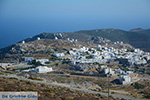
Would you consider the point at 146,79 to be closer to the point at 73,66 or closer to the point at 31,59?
the point at 73,66

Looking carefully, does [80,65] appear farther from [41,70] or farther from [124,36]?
[124,36]

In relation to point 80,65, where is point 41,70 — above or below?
below

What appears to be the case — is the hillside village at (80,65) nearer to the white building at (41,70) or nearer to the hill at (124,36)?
the white building at (41,70)

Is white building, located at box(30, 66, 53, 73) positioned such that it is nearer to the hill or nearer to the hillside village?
the hillside village

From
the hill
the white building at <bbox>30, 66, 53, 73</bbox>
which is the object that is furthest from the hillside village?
the hill

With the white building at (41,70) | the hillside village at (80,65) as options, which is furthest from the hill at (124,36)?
the white building at (41,70)

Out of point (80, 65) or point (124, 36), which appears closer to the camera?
point (80, 65)

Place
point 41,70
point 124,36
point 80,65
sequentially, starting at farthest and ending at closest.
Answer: point 124,36 → point 80,65 → point 41,70

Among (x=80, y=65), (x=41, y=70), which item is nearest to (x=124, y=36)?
(x=80, y=65)

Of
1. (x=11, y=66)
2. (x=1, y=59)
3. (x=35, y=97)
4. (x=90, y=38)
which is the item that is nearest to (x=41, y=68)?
(x=11, y=66)

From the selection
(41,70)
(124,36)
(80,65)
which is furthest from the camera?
(124,36)

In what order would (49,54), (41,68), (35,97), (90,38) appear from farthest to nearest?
(90,38)
(49,54)
(41,68)
(35,97)
